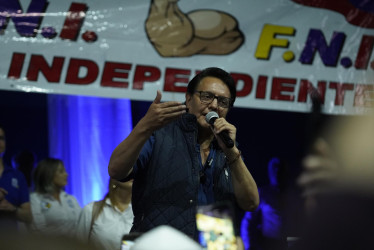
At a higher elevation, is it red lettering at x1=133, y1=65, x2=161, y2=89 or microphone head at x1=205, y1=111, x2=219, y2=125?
red lettering at x1=133, y1=65, x2=161, y2=89

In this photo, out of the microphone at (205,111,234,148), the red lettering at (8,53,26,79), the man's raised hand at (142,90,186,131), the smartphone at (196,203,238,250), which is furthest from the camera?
the red lettering at (8,53,26,79)

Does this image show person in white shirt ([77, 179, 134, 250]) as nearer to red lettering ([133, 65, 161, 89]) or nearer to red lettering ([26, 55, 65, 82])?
red lettering ([133, 65, 161, 89])

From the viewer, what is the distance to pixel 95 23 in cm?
409

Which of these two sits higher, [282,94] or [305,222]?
[282,94]

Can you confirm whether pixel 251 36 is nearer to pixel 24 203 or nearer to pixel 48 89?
pixel 48 89

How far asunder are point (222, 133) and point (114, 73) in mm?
1898

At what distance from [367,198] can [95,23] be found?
10.0ft

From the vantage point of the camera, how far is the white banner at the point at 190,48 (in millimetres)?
4020

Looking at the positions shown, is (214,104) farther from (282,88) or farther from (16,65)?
(16,65)

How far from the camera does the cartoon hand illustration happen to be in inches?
164

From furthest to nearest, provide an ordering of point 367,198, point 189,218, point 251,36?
point 251,36, point 189,218, point 367,198

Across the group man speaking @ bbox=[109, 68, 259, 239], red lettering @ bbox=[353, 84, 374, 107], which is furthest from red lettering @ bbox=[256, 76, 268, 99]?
man speaking @ bbox=[109, 68, 259, 239]

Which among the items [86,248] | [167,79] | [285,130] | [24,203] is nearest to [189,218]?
[86,248]

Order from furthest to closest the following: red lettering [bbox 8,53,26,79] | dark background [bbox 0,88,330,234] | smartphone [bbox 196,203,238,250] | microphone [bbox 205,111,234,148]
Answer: dark background [bbox 0,88,330,234] → red lettering [bbox 8,53,26,79] → microphone [bbox 205,111,234,148] → smartphone [bbox 196,203,238,250]
